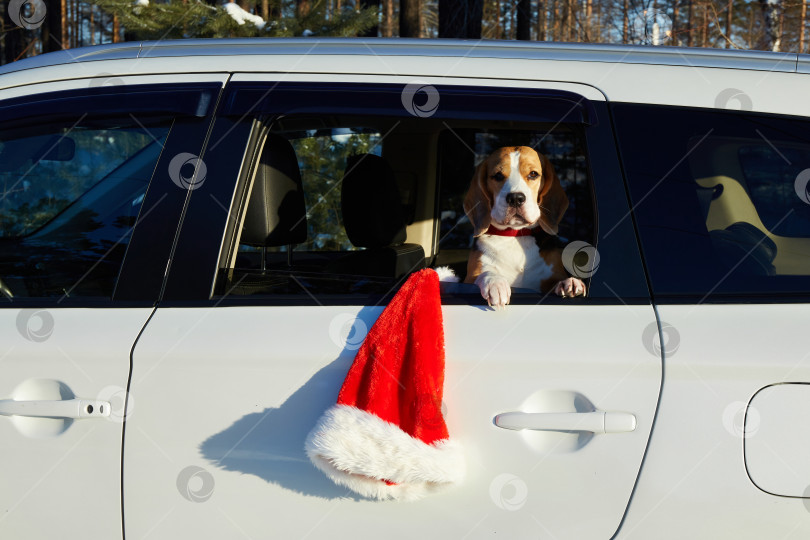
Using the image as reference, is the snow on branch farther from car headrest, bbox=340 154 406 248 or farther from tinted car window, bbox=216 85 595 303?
car headrest, bbox=340 154 406 248

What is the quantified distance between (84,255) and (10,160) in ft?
1.28

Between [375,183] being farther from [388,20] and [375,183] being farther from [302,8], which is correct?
[388,20]

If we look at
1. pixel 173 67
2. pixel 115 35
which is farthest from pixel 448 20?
pixel 115 35

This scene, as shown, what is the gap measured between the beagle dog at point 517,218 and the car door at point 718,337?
2.30ft

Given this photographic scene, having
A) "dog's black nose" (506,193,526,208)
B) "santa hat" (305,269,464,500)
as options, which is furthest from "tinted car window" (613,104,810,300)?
"dog's black nose" (506,193,526,208)

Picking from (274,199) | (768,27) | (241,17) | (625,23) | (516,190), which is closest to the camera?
(274,199)

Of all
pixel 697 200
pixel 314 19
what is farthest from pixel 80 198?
pixel 314 19

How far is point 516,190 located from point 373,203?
2.41ft

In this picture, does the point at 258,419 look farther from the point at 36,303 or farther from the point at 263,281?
the point at 36,303

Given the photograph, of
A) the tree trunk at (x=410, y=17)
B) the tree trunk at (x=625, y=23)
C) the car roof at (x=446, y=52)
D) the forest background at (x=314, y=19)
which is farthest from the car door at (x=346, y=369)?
the tree trunk at (x=625, y=23)

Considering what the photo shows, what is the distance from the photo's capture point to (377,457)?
6.02 ft

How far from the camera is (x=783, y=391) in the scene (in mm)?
1784

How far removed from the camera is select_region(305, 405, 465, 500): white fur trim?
1816 mm

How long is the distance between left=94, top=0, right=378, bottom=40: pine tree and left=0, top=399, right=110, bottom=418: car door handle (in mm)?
4732
